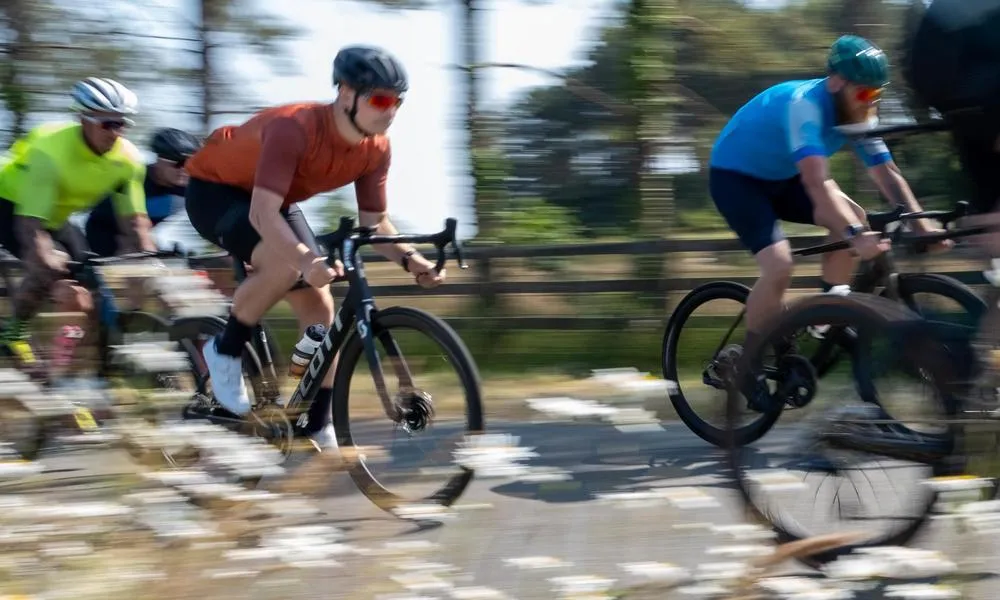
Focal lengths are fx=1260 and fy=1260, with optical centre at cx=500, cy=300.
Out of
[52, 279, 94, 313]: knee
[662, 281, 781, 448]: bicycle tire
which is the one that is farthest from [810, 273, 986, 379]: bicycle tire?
[52, 279, 94, 313]: knee

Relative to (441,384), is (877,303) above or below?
above

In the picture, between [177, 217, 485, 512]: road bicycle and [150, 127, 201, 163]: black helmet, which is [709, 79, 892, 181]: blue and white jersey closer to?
[177, 217, 485, 512]: road bicycle

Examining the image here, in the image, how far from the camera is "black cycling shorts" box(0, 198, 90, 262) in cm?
621

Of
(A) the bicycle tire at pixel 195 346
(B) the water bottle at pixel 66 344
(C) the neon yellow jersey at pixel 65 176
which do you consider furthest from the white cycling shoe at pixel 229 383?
(C) the neon yellow jersey at pixel 65 176

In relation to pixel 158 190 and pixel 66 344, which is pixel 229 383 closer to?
pixel 66 344

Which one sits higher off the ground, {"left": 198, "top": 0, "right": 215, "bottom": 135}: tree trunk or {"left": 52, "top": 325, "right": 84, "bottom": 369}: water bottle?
{"left": 198, "top": 0, "right": 215, "bottom": 135}: tree trunk

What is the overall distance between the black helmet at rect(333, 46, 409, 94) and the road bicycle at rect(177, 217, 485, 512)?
517 mm

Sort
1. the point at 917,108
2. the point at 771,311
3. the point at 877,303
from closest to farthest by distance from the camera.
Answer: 1. the point at 877,303
2. the point at 917,108
3. the point at 771,311

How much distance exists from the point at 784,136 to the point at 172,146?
11.0 feet

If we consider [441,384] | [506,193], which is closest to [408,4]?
[506,193]

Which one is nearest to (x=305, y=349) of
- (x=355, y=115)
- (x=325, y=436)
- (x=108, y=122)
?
(x=325, y=436)

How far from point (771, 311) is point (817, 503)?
1702 millimetres

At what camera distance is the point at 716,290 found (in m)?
6.00

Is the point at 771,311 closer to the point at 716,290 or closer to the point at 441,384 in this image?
the point at 716,290
